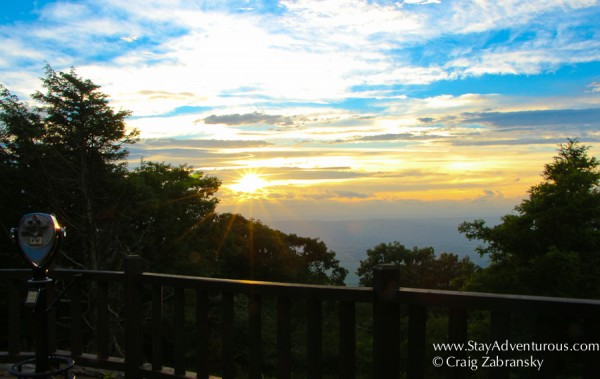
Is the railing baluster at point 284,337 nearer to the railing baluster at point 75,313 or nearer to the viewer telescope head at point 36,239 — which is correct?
the viewer telescope head at point 36,239

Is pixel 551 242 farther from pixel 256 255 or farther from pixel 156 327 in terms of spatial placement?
pixel 256 255

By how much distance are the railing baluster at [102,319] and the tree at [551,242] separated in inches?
586

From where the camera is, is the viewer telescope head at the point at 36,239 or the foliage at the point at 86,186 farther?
the foliage at the point at 86,186

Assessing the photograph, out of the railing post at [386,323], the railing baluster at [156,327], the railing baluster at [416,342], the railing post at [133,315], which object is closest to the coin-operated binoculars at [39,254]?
the railing post at [133,315]

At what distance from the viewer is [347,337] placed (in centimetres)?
299

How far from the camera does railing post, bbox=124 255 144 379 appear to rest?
153 inches

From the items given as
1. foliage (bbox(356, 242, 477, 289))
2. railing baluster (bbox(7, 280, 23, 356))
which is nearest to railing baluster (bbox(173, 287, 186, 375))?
railing baluster (bbox(7, 280, 23, 356))

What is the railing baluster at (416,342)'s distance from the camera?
2.79 metres

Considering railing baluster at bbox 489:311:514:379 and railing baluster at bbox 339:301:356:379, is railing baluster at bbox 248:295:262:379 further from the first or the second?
railing baluster at bbox 489:311:514:379

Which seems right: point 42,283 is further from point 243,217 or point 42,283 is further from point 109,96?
point 243,217

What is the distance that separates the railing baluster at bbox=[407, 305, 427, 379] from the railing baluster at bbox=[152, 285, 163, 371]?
198 centimetres

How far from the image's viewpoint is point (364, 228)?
9256 cm

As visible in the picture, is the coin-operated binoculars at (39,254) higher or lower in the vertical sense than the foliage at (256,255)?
higher

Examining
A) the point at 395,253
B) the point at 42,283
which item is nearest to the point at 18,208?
the point at 42,283
